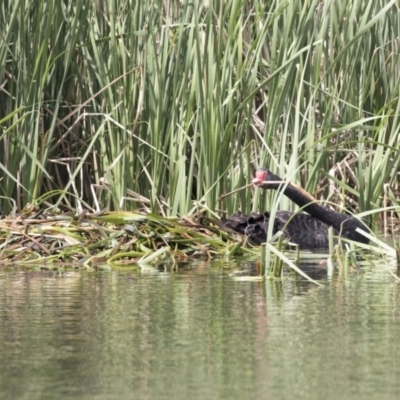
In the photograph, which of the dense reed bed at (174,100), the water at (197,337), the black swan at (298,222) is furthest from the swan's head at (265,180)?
the water at (197,337)

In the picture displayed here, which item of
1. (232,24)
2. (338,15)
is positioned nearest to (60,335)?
(232,24)

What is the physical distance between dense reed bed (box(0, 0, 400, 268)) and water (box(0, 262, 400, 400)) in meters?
2.07

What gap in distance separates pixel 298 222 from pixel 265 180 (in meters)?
0.73

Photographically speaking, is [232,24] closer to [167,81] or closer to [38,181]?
[167,81]

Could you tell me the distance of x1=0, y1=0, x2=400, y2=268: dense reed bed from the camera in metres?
9.28

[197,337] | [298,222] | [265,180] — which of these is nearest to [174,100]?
[265,180]

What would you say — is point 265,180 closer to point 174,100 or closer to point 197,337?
point 174,100

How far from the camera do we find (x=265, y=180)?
29.3ft

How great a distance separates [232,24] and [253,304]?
3.39m

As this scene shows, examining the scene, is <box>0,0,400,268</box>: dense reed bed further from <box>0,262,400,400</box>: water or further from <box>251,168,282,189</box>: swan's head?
<box>0,262,400,400</box>: water

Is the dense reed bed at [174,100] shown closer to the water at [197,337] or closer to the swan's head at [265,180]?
the swan's head at [265,180]

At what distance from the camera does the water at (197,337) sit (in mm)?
4348

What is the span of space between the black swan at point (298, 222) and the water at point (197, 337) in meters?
1.43

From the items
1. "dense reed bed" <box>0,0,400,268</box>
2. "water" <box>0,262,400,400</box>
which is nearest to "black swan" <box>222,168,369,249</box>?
"dense reed bed" <box>0,0,400,268</box>
